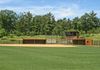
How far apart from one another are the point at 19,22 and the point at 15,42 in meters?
58.8

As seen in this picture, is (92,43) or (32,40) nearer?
(92,43)

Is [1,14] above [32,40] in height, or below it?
above

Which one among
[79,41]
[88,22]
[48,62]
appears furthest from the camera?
[88,22]

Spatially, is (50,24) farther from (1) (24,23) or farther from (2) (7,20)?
(2) (7,20)

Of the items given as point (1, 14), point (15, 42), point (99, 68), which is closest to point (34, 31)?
point (1, 14)

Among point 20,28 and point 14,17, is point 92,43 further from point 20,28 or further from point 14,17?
point 14,17

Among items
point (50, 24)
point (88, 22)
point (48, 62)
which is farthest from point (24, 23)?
point (48, 62)

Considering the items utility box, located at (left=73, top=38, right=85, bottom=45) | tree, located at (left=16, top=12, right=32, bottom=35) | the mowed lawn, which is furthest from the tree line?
the mowed lawn

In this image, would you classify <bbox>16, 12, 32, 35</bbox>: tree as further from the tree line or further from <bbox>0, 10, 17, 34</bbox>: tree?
<bbox>0, 10, 17, 34</bbox>: tree

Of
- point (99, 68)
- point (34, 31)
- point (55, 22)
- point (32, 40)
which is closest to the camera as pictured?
point (99, 68)

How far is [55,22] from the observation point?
13088cm

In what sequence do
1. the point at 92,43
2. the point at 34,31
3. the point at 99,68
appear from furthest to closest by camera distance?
the point at 34,31 → the point at 92,43 → the point at 99,68

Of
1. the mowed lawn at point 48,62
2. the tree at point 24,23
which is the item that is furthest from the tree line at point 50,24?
the mowed lawn at point 48,62

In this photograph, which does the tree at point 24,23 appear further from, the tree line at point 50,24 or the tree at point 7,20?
the tree at point 7,20
